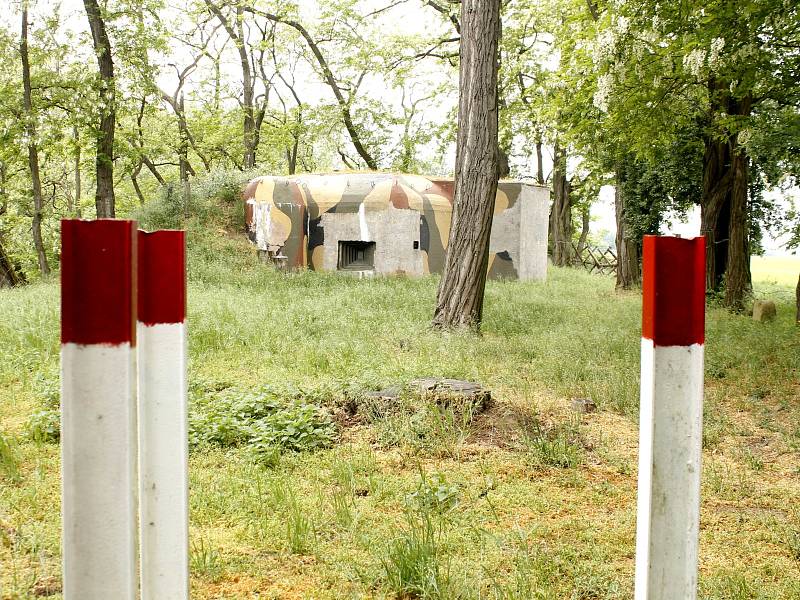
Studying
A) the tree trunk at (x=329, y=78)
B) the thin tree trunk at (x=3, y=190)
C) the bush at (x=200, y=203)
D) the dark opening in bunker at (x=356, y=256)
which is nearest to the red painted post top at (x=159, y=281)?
the dark opening in bunker at (x=356, y=256)

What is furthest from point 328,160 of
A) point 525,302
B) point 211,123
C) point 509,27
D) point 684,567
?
point 684,567

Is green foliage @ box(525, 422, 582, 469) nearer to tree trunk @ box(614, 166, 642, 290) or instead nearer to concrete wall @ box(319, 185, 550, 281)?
concrete wall @ box(319, 185, 550, 281)

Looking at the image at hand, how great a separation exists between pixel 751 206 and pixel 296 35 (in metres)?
17.9

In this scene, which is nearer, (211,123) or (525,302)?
(525,302)

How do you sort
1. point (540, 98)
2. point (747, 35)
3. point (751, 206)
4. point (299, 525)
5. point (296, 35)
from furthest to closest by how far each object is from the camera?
1. point (296, 35)
2. point (751, 206)
3. point (540, 98)
4. point (747, 35)
5. point (299, 525)

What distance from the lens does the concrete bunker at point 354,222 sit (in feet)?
60.4

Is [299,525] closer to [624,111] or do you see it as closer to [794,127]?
[794,127]

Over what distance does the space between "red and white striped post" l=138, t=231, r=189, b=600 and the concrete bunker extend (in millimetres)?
16563

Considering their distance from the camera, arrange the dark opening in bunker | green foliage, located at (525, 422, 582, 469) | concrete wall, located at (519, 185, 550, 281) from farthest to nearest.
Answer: concrete wall, located at (519, 185, 550, 281) → the dark opening in bunker → green foliage, located at (525, 422, 582, 469)

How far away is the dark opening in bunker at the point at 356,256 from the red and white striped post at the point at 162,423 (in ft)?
55.2

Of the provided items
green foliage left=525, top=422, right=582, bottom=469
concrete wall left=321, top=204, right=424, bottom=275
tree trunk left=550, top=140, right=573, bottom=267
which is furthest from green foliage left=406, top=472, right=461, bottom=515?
tree trunk left=550, top=140, right=573, bottom=267

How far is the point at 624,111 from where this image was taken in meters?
11.6

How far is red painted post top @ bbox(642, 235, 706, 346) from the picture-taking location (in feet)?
5.22

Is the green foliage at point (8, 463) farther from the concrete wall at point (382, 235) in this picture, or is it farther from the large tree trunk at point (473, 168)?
the concrete wall at point (382, 235)
